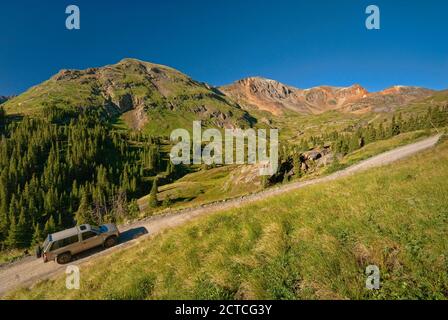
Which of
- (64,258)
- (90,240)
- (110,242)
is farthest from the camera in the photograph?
(110,242)

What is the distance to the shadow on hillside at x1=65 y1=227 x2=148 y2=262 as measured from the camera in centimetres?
2006

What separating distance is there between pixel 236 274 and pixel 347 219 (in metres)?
4.27

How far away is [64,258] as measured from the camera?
1925cm

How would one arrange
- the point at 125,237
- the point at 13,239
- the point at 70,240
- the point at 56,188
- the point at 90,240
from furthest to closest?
the point at 56,188
the point at 13,239
the point at 125,237
the point at 90,240
the point at 70,240

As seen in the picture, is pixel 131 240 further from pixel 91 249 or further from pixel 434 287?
pixel 434 287

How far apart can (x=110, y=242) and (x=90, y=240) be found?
1517mm

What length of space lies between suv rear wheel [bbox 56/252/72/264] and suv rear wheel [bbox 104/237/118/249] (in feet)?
8.44

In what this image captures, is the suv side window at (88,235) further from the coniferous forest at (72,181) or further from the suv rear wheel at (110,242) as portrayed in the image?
the coniferous forest at (72,181)

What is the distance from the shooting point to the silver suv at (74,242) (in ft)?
62.1

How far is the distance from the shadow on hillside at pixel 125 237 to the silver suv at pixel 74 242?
0.36 m

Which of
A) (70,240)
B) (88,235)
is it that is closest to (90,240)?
(88,235)

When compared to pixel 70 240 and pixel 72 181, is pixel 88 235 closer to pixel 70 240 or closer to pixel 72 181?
pixel 70 240

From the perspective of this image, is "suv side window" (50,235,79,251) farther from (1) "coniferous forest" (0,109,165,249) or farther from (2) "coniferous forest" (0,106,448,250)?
(1) "coniferous forest" (0,109,165,249)

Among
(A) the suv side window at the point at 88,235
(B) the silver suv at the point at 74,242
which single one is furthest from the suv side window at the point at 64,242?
(A) the suv side window at the point at 88,235
